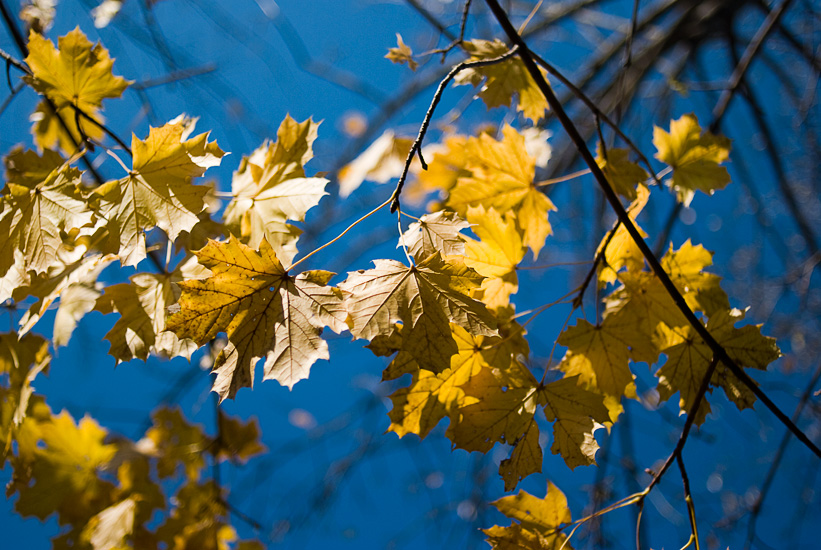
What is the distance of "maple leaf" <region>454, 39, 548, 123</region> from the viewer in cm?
126

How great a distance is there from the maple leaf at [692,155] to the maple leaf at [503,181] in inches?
14.1

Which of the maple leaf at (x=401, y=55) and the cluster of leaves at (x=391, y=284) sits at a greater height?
the maple leaf at (x=401, y=55)

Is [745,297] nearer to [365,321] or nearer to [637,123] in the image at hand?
[637,123]

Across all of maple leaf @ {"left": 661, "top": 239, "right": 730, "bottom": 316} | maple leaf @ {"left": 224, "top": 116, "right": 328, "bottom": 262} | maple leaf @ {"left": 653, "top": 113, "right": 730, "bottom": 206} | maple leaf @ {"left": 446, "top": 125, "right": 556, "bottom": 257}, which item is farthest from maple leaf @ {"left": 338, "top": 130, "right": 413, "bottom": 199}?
maple leaf @ {"left": 661, "top": 239, "right": 730, "bottom": 316}

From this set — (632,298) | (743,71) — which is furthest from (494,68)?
(743,71)

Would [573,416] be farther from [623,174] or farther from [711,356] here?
[623,174]

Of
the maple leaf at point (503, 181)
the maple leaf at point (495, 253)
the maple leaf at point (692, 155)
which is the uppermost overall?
the maple leaf at point (692, 155)

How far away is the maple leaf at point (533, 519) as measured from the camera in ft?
3.47

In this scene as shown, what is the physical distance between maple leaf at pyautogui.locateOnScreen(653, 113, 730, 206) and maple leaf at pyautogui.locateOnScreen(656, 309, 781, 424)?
1.27 feet

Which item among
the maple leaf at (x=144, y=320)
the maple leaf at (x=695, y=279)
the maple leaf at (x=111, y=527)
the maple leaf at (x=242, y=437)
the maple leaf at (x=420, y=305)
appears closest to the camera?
the maple leaf at (x=420, y=305)

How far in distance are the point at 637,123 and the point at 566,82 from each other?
2.34 metres

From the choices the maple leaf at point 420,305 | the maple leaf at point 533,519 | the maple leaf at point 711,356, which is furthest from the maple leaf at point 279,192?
the maple leaf at point 711,356

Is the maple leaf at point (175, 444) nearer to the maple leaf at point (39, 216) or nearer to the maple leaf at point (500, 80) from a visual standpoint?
the maple leaf at point (39, 216)

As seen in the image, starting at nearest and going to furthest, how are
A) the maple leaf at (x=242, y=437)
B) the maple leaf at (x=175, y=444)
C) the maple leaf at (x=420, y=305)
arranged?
1. the maple leaf at (x=420, y=305)
2. the maple leaf at (x=175, y=444)
3. the maple leaf at (x=242, y=437)
